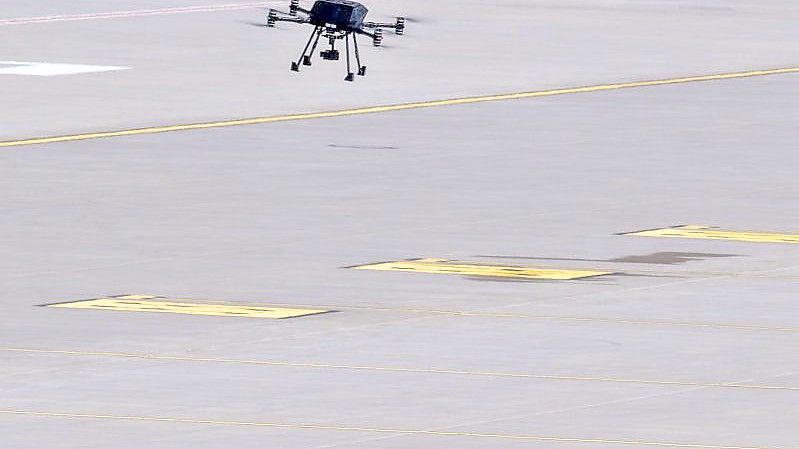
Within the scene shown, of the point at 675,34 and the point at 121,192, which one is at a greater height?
the point at 121,192

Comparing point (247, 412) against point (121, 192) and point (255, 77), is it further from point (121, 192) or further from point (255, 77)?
point (255, 77)

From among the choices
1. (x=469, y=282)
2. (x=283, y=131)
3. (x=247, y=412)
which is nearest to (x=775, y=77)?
(x=283, y=131)

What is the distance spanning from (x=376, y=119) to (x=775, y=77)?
12.6 metres

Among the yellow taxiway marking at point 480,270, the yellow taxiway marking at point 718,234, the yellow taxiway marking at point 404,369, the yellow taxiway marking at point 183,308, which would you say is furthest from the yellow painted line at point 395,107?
the yellow taxiway marking at point 404,369

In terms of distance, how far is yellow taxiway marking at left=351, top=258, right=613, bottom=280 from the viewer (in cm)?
2878

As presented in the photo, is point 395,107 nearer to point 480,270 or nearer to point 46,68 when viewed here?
point 46,68

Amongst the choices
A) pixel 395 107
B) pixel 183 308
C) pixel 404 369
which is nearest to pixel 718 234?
pixel 183 308

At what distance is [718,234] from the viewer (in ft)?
108

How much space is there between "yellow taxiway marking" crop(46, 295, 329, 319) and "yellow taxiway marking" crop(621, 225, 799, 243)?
26.4 ft

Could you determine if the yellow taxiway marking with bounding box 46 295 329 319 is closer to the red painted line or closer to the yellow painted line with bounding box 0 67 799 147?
the yellow painted line with bounding box 0 67 799 147

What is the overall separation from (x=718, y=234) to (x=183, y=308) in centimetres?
892

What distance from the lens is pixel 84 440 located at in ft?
61.3

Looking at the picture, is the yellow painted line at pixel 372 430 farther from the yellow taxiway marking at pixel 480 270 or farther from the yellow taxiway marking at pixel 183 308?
the yellow taxiway marking at pixel 480 270

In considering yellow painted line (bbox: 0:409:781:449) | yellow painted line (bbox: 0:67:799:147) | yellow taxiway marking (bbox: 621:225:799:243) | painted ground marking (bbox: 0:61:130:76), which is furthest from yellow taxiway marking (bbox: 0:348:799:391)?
painted ground marking (bbox: 0:61:130:76)
